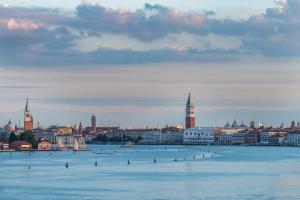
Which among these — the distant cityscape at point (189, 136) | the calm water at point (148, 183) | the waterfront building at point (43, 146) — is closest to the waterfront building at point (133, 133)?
the distant cityscape at point (189, 136)

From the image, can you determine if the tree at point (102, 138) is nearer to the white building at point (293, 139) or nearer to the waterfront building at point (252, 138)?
the waterfront building at point (252, 138)

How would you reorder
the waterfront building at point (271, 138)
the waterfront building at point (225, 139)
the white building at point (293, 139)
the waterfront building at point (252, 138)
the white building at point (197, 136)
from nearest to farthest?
the white building at point (293, 139) < the waterfront building at point (271, 138) < the white building at point (197, 136) < the waterfront building at point (252, 138) < the waterfront building at point (225, 139)

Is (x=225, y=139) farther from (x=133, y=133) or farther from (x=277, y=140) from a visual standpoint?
(x=133, y=133)

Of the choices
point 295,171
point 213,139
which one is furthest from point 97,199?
point 213,139

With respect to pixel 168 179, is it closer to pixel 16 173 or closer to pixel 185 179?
pixel 185 179

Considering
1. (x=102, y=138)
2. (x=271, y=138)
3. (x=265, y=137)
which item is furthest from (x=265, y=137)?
(x=102, y=138)

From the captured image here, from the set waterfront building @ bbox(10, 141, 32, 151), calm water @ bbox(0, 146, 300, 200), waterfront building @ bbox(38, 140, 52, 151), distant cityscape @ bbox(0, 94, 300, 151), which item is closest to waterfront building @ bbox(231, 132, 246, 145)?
distant cityscape @ bbox(0, 94, 300, 151)

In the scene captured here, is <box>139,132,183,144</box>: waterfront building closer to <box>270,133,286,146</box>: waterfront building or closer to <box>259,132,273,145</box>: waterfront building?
<box>259,132,273,145</box>: waterfront building
